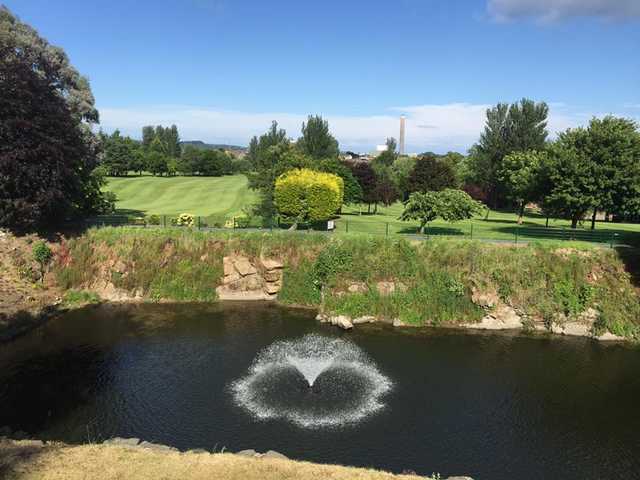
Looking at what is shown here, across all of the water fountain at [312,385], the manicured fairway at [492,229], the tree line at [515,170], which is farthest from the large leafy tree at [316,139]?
the water fountain at [312,385]

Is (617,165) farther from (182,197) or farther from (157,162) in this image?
(157,162)

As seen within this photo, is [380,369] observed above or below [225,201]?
below

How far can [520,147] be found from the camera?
84.9 metres

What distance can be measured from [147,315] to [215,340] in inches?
334

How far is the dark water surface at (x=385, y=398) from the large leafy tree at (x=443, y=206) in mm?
16178

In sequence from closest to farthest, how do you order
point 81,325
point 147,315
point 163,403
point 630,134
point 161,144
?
point 163,403
point 81,325
point 147,315
point 630,134
point 161,144

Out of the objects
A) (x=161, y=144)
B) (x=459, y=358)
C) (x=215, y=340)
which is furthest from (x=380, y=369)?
(x=161, y=144)

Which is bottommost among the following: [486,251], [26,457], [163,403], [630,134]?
[163,403]

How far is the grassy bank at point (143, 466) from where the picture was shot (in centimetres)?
1576

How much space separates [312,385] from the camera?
2602 cm

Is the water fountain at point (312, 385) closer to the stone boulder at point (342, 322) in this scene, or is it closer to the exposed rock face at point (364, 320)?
the stone boulder at point (342, 322)

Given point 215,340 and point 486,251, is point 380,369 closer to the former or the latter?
point 215,340

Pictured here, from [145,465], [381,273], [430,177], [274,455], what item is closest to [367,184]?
[430,177]

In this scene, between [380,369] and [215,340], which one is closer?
[380,369]
